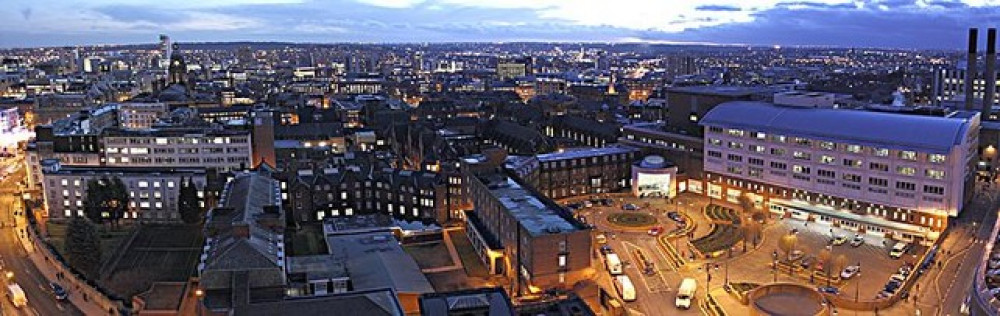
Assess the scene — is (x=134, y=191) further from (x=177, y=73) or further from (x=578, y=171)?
(x=177, y=73)

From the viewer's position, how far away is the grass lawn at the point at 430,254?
113ft

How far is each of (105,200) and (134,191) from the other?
6.76 feet

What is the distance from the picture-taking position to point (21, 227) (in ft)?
144

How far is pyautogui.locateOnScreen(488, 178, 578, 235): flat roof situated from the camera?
30.8m

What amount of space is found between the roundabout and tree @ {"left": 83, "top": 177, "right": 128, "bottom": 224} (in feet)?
86.0

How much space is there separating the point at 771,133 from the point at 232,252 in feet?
104

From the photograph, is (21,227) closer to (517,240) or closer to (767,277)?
(517,240)

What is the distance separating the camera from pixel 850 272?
1283 inches

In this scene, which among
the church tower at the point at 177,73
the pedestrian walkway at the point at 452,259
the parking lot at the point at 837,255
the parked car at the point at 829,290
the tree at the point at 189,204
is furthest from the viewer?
the church tower at the point at 177,73

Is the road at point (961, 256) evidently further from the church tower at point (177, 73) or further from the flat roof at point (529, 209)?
the church tower at point (177, 73)

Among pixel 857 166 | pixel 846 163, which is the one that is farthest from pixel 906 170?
pixel 846 163

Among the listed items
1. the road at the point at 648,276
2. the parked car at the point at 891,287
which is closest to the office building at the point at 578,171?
the road at the point at 648,276

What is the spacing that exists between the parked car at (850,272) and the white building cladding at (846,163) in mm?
7270

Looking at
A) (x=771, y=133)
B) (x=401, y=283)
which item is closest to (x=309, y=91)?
(x=771, y=133)
